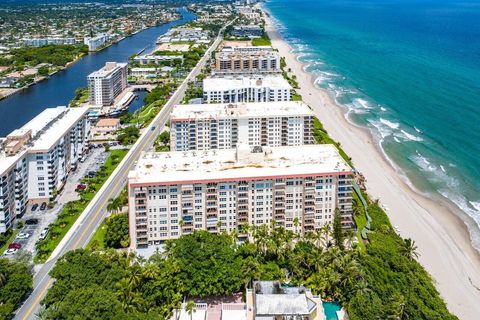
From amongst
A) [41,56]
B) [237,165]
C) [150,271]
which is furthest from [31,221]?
[41,56]

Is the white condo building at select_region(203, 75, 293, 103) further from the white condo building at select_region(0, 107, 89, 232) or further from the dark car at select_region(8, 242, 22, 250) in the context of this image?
the dark car at select_region(8, 242, 22, 250)

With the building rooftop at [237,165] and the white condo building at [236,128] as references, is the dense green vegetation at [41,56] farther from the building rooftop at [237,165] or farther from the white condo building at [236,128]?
the building rooftop at [237,165]

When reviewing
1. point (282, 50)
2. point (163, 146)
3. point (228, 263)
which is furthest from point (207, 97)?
point (282, 50)

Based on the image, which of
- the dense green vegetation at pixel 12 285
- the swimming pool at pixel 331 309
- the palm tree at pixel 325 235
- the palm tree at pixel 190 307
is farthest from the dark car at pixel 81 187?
the swimming pool at pixel 331 309

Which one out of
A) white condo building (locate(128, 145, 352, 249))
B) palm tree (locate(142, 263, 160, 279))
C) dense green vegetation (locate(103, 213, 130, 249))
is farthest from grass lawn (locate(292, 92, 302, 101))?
palm tree (locate(142, 263, 160, 279))

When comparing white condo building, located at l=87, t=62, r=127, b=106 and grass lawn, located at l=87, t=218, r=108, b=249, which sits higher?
white condo building, located at l=87, t=62, r=127, b=106

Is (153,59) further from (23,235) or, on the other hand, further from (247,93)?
(23,235)
